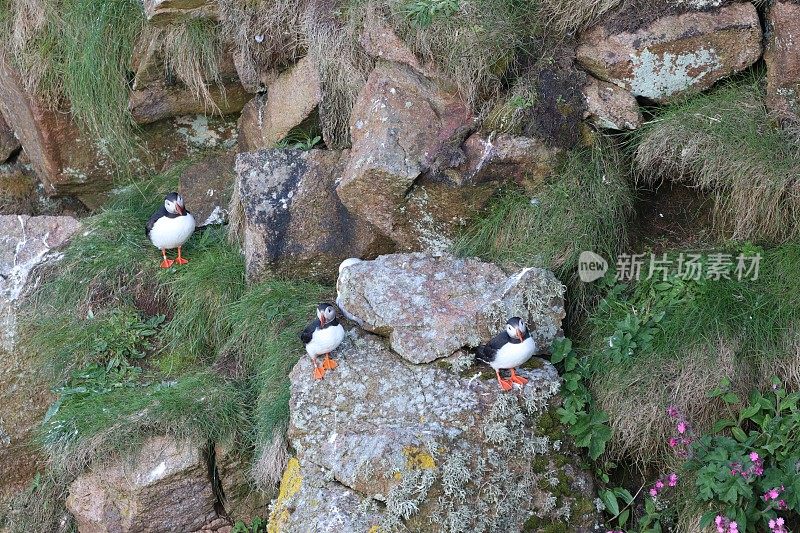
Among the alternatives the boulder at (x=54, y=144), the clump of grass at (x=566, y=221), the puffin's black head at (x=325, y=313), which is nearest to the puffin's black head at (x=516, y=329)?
the clump of grass at (x=566, y=221)

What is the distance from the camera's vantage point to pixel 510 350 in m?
4.66

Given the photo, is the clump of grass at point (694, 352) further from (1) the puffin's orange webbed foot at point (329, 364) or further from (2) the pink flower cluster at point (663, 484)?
(1) the puffin's orange webbed foot at point (329, 364)

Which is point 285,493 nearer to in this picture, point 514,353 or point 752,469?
point 514,353

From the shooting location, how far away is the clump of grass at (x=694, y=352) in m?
4.71

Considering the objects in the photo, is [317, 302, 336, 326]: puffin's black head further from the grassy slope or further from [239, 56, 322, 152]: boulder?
[239, 56, 322, 152]: boulder

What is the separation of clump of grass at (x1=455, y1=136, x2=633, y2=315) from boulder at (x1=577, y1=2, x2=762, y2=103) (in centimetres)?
43

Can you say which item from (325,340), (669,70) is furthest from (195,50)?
(669,70)

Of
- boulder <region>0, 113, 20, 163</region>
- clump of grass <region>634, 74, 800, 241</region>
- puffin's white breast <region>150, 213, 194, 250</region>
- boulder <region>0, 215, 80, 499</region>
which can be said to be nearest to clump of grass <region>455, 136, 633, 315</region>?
clump of grass <region>634, 74, 800, 241</region>

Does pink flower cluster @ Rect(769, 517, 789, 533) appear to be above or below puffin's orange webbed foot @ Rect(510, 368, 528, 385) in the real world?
below

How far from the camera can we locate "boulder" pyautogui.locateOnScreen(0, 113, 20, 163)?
7570mm

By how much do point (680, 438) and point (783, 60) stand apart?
204 cm

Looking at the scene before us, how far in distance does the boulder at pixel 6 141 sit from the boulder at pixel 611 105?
464 cm

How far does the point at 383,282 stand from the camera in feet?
17.3

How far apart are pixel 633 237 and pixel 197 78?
3.18 meters
